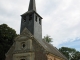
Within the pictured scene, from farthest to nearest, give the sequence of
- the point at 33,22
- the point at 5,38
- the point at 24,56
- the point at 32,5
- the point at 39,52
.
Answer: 1. the point at 5,38
2. the point at 32,5
3. the point at 33,22
4. the point at 24,56
5. the point at 39,52

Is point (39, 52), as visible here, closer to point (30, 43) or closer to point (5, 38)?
point (30, 43)

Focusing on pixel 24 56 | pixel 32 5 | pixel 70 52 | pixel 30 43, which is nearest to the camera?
pixel 24 56

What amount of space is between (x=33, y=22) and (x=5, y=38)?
39.5 ft

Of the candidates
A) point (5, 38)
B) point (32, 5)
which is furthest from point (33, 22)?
point (5, 38)

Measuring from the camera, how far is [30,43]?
20.6m

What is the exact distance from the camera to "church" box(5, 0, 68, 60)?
19703 millimetres

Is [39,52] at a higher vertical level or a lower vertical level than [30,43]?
lower

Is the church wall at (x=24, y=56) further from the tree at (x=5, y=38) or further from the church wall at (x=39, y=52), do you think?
the tree at (x=5, y=38)

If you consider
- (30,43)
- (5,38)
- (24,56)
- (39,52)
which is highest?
(5,38)

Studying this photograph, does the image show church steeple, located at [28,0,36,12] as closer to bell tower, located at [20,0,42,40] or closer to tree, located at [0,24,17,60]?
bell tower, located at [20,0,42,40]

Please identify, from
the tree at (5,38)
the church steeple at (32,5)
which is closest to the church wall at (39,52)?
the church steeple at (32,5)

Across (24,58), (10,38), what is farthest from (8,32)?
(24,58)

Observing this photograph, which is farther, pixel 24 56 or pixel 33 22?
pixel 33 22

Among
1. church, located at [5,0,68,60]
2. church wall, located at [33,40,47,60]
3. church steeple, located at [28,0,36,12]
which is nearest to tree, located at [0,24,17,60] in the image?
church, located at [5,0,68,60]
